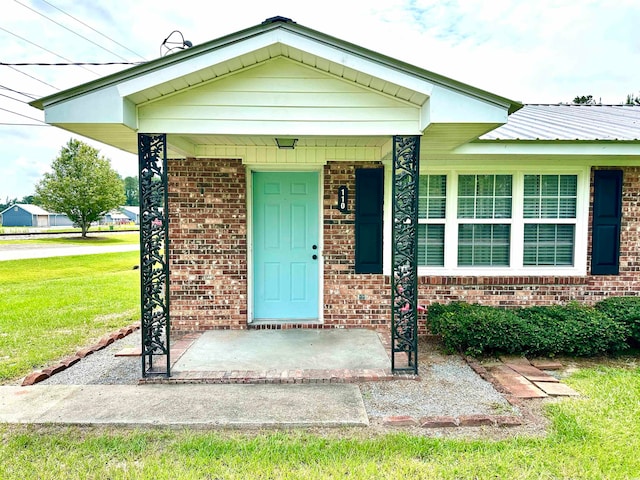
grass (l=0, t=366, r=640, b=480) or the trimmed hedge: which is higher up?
the trimmed hedge

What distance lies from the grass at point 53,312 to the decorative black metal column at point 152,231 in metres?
1.75

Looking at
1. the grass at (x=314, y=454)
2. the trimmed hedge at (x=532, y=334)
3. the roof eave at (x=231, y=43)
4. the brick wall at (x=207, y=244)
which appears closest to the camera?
the grass at (x=314, y=454)

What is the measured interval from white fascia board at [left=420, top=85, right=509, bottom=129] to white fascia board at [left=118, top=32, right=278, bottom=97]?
63.7 inches

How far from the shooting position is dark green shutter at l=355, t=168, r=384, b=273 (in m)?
5.69

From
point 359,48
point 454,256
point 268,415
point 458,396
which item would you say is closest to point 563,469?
point 458,396

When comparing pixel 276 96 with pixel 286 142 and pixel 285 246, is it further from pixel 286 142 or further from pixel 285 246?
pixel 285 246

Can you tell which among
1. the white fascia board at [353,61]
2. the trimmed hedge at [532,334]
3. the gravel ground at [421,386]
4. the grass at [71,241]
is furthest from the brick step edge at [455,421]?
the grass at [71,241]

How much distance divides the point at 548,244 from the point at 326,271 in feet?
10.8

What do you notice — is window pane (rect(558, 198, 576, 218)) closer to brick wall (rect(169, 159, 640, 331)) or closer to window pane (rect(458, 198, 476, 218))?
brick wall (rect(169, 159, 640, 331))

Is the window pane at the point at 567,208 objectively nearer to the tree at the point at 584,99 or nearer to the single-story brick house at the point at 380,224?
the single-story brick house at the point at 380,224

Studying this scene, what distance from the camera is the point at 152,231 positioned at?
13.4 feet

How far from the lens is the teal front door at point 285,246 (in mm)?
5906

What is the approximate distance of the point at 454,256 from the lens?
5.79m

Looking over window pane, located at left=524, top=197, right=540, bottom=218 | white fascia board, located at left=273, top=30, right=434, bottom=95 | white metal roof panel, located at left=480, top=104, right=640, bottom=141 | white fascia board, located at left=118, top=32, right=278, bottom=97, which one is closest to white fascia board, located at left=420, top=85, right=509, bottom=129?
white fascia board, located at left=273, top=30, right=434, bottom=95
